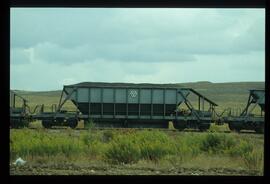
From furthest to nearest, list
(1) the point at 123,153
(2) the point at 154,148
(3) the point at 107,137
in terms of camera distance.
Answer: (3) the point at 107,137, (2) the point at 154,148, (1) the point at 123,153

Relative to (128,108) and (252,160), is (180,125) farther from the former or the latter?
(252,160)

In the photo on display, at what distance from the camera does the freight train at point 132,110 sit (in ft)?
54.5

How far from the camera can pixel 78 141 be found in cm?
1026

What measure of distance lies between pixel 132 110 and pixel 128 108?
165 mm

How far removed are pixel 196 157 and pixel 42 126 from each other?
899cm

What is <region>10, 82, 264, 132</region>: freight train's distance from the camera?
54.5 feet

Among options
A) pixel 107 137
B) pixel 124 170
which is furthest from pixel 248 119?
pixel 124 170

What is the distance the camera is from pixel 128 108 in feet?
55.2

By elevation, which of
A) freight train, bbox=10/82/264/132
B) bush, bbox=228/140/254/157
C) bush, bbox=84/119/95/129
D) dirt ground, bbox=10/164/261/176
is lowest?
dirt ground, bbox=10/164/261/176

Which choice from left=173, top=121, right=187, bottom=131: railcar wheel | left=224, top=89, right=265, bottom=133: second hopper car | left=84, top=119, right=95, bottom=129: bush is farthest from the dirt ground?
left=173, top=121, right=187, bottom=131: railcar wheel

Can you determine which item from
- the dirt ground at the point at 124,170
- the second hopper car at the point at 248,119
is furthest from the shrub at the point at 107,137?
the second hopper car at the point at 248,119

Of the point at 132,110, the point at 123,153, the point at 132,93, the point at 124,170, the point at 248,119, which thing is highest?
the point at 132,93

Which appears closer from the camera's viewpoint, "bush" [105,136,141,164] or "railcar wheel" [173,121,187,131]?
"bush" [105,136,141,164]

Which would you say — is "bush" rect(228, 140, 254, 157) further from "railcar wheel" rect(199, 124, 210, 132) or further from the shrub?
"railcar wheel" rect(199, 124, 210, 132)
